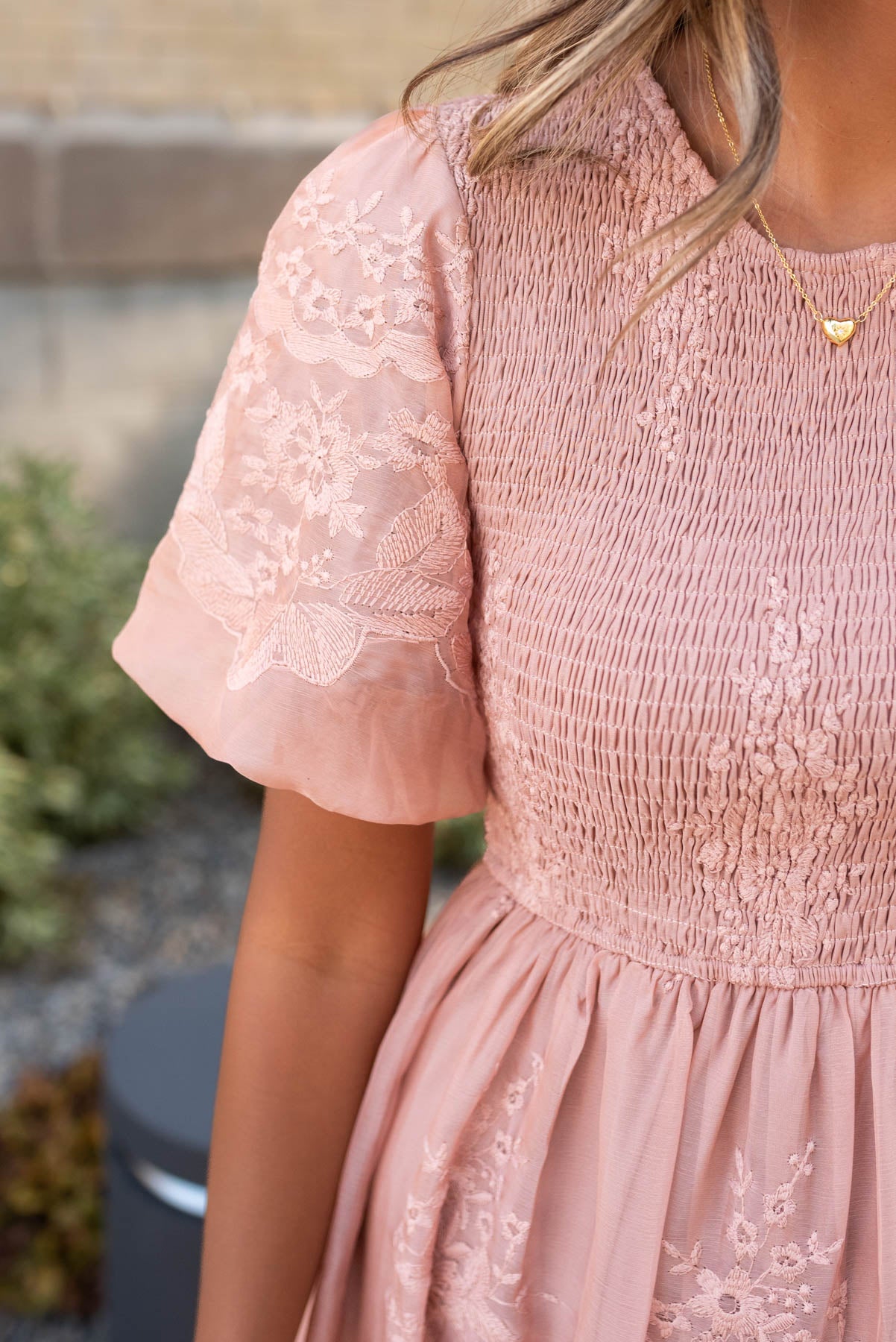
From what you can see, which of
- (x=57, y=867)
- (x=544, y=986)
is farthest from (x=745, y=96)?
(x=57, y=867)

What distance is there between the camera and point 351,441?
0.93m

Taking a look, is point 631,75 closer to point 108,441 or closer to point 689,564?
point 689,564

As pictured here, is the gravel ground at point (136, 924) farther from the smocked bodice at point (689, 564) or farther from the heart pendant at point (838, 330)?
the heart pendant at point (838, 330)

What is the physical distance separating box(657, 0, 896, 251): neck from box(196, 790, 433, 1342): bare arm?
1.78ft

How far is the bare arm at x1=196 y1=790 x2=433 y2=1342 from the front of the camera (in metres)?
1.07

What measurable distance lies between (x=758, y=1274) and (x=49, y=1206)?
7.24 feet

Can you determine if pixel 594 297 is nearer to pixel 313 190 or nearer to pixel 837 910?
pixel 313 190

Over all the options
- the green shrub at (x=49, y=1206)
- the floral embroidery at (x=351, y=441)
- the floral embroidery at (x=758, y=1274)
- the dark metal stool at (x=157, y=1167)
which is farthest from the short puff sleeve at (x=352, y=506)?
the green shrub at (x=49, y=1206)

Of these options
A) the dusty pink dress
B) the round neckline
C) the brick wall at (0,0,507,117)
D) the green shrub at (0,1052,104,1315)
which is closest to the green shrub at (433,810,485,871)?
the green shrub at (0,1052,104,1315)

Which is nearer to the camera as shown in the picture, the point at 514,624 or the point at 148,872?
the point at 514,624

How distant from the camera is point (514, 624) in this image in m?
0.94

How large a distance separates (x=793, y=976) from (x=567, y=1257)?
0.28 m

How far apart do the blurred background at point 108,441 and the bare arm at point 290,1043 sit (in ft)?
6.13

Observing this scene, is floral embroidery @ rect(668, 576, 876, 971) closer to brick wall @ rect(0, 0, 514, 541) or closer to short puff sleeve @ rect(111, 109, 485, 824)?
short puff sleeve @ rect(111, 109, 485, 824)
